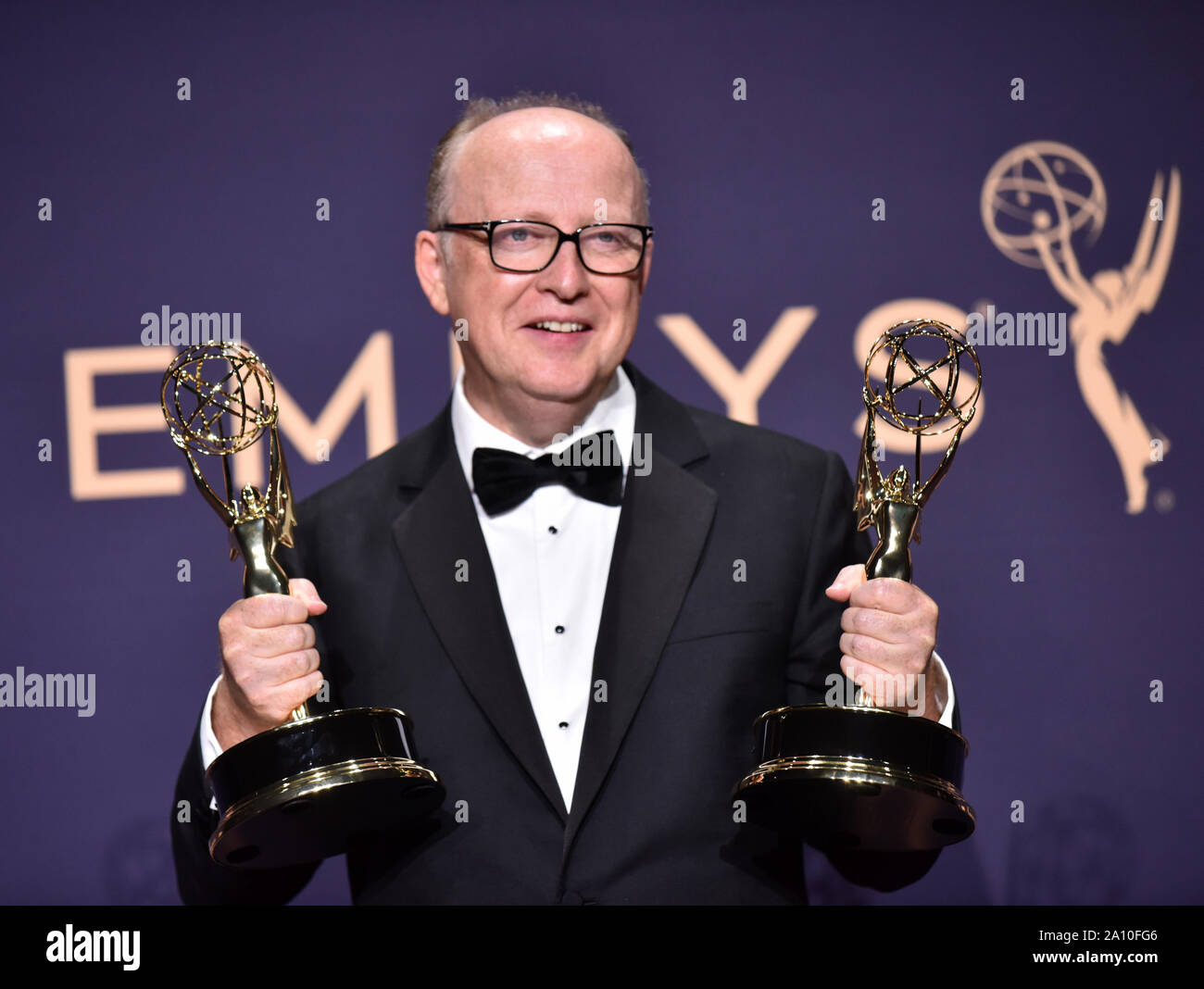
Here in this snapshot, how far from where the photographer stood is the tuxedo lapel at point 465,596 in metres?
2.37

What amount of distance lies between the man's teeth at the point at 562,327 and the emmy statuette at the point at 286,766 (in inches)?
21.8

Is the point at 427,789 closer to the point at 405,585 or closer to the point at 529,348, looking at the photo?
the point at 405,585

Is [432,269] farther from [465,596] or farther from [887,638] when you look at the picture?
[887,638]

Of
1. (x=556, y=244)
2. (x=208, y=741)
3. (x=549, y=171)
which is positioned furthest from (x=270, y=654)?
(x=549, y=171)

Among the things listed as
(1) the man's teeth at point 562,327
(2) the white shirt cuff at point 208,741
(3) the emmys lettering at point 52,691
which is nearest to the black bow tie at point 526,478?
(1) the man's teeth at point 562,327

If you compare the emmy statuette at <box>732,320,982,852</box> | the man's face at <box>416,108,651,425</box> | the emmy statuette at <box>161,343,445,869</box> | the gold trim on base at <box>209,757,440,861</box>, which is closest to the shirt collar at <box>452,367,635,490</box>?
the man's face at <box>416,108,651,425</box>

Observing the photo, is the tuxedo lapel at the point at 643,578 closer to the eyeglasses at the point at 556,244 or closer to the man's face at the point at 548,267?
the man's face at the point at 548,267

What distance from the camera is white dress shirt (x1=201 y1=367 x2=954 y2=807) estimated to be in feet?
8.14

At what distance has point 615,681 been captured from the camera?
2410 millimetres

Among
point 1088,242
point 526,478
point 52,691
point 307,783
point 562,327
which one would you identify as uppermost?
point 1088,242

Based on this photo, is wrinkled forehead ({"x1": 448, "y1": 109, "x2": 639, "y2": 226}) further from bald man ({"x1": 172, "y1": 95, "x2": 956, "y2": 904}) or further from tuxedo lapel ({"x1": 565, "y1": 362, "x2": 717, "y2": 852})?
tuxedo lapel ({"x1": 565, "y1": 362, "x2": 717, "y2": 852})

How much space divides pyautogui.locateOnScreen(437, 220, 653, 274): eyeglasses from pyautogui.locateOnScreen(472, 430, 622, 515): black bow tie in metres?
0.37

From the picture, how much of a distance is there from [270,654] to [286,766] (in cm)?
18
